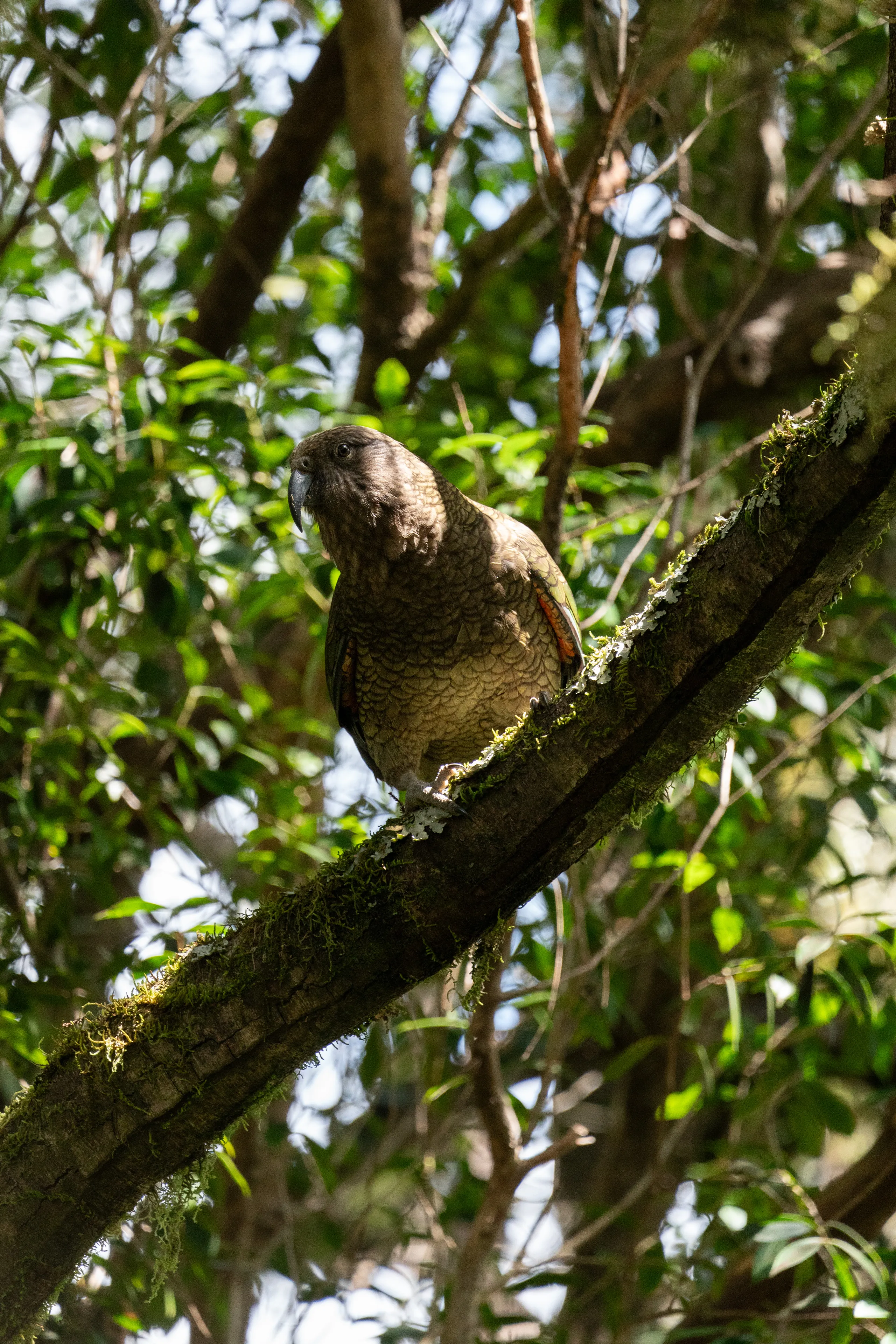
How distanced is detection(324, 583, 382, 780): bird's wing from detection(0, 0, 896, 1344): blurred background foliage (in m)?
0.39

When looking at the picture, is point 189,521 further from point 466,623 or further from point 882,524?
point 882,524

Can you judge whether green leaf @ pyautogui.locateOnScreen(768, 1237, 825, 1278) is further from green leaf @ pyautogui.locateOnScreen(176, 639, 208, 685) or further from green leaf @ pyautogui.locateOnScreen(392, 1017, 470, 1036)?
green leaf @ pyautogui.locateOnScreen(176, 639, 208, 685)

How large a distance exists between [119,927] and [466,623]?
9.06 ft

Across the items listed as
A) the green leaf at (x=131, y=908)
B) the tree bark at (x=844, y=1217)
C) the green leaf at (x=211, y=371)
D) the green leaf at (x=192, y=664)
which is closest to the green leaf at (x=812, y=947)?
the tree bark at (x=844, y=1217)

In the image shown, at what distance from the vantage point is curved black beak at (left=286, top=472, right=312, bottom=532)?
4480 mm

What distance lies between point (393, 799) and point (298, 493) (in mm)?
1341

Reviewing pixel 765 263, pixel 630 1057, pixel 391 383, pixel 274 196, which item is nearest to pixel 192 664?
pixel 391 383

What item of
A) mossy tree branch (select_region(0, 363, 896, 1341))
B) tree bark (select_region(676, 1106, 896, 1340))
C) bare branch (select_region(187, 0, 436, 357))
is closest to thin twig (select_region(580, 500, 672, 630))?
mossy tree branch (select_region(0, 363, 896, 1341))

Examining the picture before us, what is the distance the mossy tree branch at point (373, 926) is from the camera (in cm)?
263

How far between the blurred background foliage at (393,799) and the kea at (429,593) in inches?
11.7

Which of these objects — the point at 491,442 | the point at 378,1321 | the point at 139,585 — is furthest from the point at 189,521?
the point at 378,1321

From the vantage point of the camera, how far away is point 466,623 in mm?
4359

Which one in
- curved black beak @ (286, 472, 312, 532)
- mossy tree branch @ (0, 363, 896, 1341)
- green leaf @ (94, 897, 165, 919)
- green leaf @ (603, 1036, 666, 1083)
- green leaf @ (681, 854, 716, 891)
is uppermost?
curved black beak @ (286, 472, 312, 532)

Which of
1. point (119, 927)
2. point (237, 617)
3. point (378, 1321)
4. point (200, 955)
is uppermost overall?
point (237, 617)
